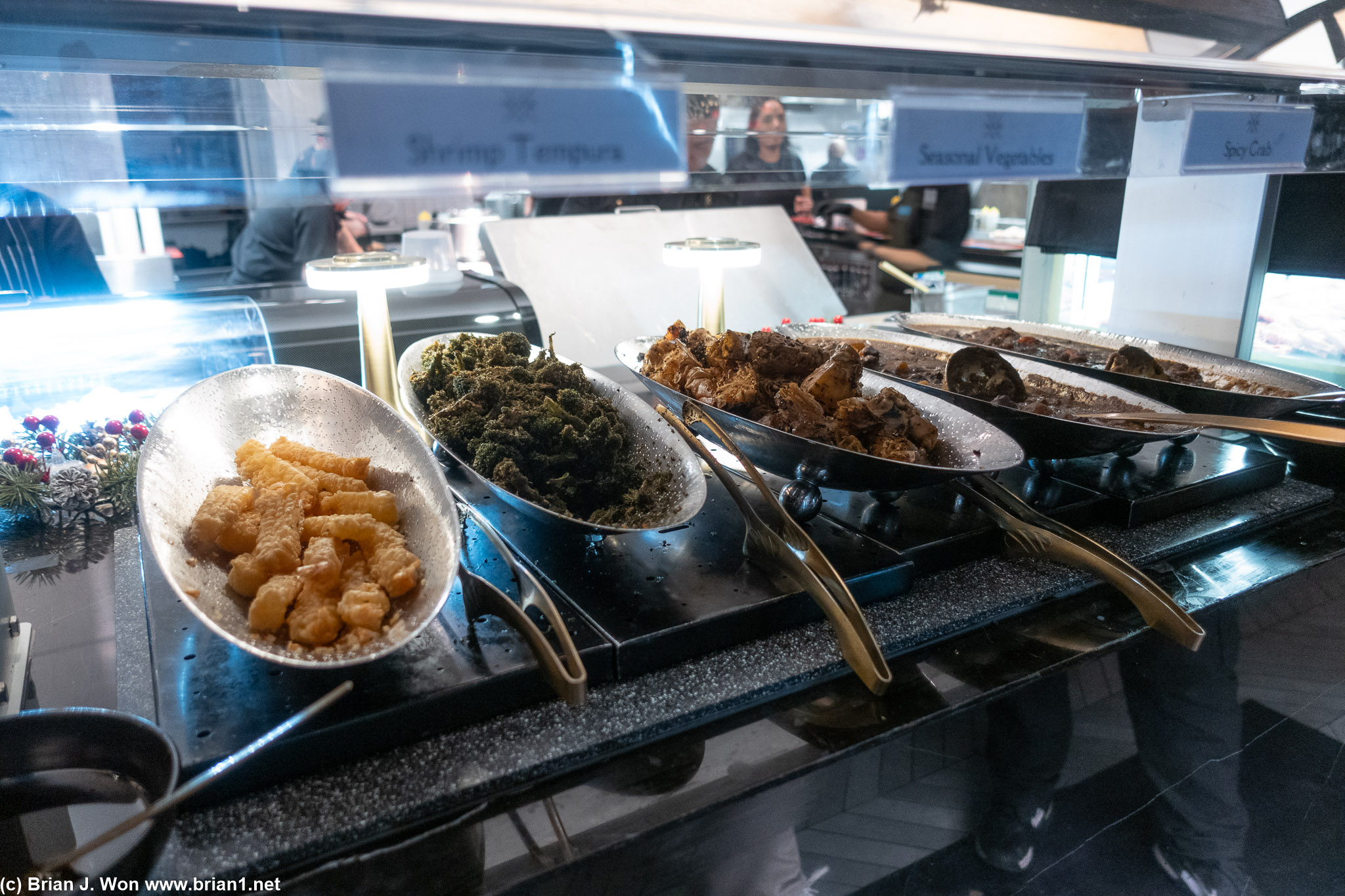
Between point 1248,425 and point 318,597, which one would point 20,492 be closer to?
point 318,597

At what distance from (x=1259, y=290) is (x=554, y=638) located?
1.64 meters

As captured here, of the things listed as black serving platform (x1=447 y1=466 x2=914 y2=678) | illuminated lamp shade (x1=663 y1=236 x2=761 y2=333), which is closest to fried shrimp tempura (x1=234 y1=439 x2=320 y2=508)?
black serving platform (x1=447 y1=466 x2=914 y2=678)

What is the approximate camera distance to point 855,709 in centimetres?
79

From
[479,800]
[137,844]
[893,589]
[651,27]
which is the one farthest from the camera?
[893,589]

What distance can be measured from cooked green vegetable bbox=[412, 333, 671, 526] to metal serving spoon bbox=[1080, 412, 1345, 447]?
62 cm

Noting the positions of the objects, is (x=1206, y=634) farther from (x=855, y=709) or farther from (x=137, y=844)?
(x=137, y=844)

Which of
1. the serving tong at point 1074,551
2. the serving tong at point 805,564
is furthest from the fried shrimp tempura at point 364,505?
the serving tong at point 1074,551

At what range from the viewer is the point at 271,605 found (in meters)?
0.67

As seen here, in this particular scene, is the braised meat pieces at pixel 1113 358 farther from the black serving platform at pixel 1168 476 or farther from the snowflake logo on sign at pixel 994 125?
the snowflake logo on sign at pixel 994 125

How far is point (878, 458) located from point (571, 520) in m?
0.34

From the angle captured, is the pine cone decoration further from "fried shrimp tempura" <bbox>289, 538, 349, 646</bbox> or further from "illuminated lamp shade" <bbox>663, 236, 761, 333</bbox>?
"illuminated lamp shade" <bbox>663, 236, 761, 333</bbox>

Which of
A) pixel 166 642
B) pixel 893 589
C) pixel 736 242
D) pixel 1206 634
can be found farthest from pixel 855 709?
pixel 736 242

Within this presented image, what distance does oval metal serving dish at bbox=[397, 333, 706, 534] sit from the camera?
0.83 metres

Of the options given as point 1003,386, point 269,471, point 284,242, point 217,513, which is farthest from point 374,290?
point 284,242
